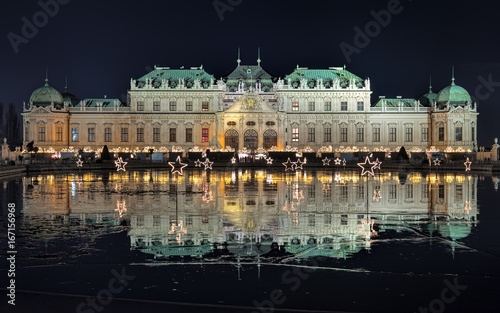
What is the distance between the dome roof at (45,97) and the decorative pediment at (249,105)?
25113mm

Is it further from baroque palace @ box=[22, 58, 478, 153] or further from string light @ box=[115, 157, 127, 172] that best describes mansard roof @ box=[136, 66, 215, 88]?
string light @ box=[115, 157, 127, 172]

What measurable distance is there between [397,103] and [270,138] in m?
20.5

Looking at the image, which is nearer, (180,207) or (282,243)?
(282,243)

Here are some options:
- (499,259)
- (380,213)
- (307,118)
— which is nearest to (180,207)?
(380,213)

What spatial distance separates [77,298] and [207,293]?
1.91 m

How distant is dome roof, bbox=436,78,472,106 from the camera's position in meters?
86.9

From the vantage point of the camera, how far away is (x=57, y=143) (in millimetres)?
84562

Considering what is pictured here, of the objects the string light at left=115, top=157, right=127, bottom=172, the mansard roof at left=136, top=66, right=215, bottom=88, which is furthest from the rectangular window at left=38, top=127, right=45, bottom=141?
the string light at left=115, top=157, right=127, bottom=172

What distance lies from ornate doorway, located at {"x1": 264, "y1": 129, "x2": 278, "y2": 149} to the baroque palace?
0.14m

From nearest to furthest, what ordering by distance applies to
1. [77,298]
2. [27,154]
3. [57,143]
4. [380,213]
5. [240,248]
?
[77,298], [240,248], [380,213], [27,154], [57,143]

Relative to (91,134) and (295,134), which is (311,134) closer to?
(295,134)

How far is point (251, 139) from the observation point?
85250mm

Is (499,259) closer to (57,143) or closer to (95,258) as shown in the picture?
(95,258)

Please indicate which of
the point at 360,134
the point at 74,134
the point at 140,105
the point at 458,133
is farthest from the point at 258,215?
the point at 458,133
